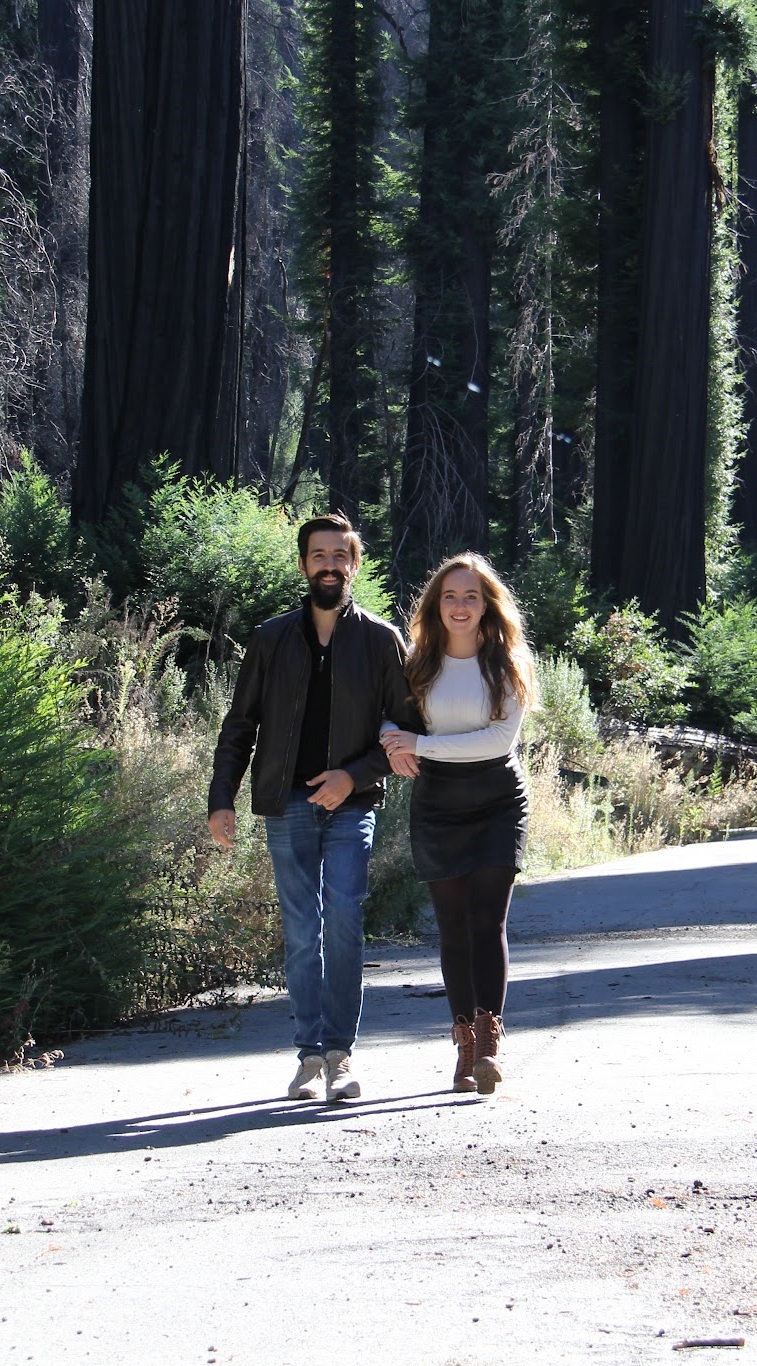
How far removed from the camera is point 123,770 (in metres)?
7.77

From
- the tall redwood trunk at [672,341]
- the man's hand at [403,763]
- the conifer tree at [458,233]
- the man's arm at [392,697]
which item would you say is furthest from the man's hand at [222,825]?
the conifer tree at [458,233]

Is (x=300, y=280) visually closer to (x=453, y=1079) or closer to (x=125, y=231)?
(x=125, y=231)

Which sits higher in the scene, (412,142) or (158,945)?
(412,142)

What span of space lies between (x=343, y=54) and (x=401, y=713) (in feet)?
93.6

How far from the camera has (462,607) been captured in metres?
5.78

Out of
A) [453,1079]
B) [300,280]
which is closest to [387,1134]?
[453,1079]

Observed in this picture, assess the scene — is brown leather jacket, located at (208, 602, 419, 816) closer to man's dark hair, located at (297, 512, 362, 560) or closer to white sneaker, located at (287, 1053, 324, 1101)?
man's dark hair, located at (297, 512, 362, 560)

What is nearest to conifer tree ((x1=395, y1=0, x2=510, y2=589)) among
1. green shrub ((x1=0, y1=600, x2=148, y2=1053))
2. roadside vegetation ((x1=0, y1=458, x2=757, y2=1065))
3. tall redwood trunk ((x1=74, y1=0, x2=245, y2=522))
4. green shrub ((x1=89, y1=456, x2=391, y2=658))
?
roadside vegetation ((x1=0, y1=458, x2=757, y2=1065))

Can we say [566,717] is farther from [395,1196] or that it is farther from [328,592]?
[395,1196]

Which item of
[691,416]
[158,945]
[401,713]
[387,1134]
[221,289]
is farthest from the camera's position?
[691,416]

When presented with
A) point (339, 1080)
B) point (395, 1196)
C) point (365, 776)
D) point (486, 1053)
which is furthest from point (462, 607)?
point (395, 1196)

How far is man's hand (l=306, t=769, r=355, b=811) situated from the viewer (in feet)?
18.4

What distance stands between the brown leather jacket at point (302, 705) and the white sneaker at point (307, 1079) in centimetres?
84

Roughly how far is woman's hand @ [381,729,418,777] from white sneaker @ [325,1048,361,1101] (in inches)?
37.5
